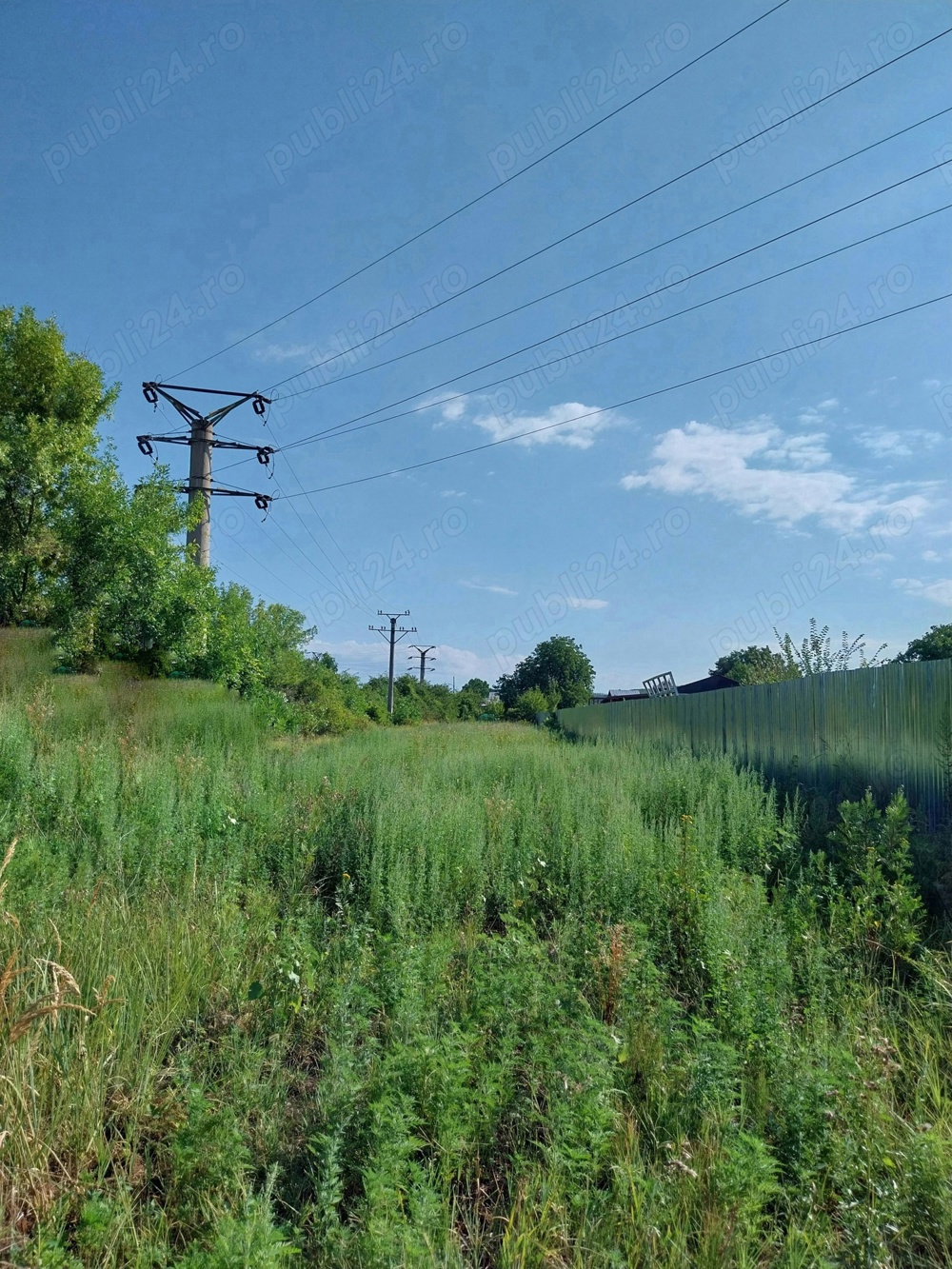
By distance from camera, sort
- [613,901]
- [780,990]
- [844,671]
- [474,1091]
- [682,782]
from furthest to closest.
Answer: [844,671]
[682,782]
[613,901]
[780,990]
[474,1091]

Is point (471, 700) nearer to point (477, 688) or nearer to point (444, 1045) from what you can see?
point (477, 688)

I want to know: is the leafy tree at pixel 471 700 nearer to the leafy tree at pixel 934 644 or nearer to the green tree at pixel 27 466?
the leafy tree at pixel 934 644

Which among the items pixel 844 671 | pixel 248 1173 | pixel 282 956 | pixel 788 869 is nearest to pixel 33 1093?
pixel 248 1173

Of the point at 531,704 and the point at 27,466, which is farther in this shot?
the point at 531,704

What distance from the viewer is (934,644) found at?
1588 inches

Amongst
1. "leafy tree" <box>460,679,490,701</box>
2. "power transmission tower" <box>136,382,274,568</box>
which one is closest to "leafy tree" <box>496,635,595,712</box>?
"leafy tree" <box>460,679,490,701</box>

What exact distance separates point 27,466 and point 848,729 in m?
15.3

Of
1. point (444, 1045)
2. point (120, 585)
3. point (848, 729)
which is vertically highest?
point (120, 585)

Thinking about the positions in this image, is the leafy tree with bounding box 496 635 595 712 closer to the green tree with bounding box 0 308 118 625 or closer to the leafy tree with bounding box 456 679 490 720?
the leafy tree with bounding box 456 679 490 720

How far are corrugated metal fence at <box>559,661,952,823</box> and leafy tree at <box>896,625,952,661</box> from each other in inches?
1161

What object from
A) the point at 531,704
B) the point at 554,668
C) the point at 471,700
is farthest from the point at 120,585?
the point at 554,668

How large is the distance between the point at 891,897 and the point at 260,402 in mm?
17364

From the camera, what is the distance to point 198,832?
5.63 m

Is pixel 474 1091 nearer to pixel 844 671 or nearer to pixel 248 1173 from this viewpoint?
pixel 248 1173
